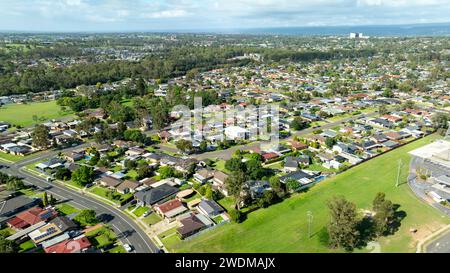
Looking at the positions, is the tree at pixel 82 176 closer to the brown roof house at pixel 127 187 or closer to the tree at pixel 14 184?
the brown roof house at pixel 127 187

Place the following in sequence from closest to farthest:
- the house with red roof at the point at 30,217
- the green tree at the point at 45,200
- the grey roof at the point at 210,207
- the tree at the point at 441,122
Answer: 1. the house with red roof at the point at 30,217
2. the grey roof at the point at 210,207
3. the green tree at the point at 45,200
4. the tree at the point at 441,122

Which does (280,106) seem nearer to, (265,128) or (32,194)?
(265,128)

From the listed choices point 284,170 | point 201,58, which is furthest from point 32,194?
point 201,58

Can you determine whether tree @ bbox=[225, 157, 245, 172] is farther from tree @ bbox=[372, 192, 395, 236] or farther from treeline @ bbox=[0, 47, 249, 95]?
treeline @ bbox=[0, 47, 249, 95]

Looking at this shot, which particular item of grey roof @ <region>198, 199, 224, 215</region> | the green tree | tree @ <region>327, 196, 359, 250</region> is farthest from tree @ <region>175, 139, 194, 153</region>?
tree @ <region>327, 196, 359, 250</region>

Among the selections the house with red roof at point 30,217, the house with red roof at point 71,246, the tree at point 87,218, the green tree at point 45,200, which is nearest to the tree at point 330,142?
the tree at point 87,218

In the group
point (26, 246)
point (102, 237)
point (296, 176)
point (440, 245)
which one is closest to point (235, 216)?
point (296, 176)
